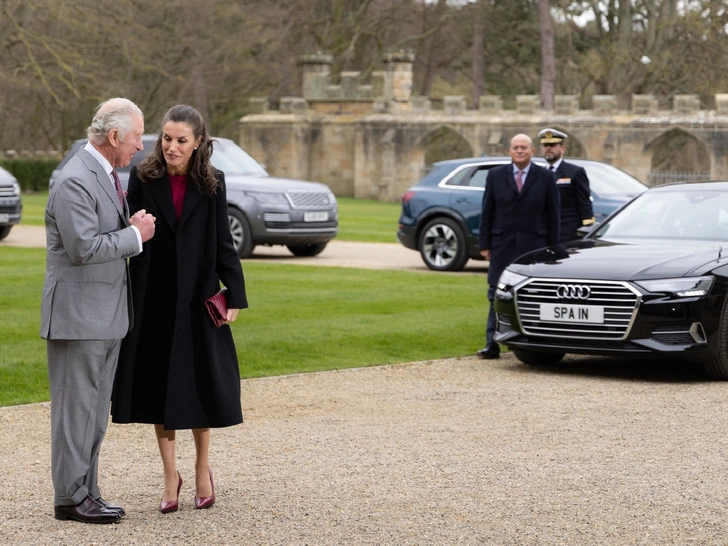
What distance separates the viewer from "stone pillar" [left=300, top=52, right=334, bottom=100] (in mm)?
51594

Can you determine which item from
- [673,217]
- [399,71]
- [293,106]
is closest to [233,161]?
[673,217]

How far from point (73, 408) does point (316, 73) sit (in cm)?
4716

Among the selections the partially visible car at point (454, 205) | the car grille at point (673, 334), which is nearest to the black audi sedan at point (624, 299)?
the car grille at point (673, 334)

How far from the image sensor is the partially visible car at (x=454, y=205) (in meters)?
17.6

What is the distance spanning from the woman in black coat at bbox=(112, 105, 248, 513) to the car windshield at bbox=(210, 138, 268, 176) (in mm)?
13567

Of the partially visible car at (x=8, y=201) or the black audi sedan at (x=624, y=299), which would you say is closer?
the black audi sedan at (x=624, y=299)

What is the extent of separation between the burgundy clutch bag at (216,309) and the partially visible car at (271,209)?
1271 cm

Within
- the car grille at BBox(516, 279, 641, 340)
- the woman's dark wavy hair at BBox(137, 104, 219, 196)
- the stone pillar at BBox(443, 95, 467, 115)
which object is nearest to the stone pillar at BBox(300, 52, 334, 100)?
the stone pillar at BBox(443, 95, 467, 115)

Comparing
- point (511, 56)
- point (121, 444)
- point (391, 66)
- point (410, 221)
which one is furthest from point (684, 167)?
point (121, 444)

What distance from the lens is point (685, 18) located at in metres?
45.7

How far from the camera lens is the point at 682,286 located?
360 inches

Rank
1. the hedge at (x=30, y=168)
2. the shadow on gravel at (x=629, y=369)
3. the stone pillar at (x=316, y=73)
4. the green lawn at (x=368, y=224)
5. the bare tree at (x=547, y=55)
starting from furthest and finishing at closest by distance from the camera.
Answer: the stone pillar at (x=316, y=73), the hedge at (x=30, y=168), the bare tree at (x=547, y=55), the green lawn at (x=368, y=224), the shadow on gravel at (x=629, y=369)

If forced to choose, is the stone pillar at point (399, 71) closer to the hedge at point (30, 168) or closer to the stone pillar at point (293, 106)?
the stone pillar at point (293, 106)

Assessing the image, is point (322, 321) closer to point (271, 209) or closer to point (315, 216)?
point (271, 209)
